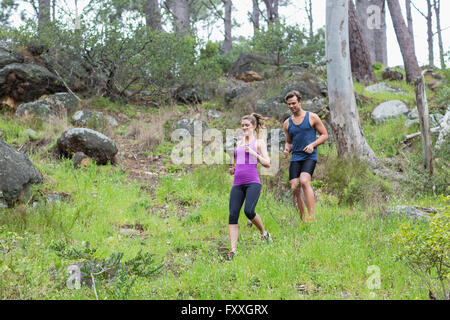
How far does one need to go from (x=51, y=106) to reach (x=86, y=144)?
3.49 metres

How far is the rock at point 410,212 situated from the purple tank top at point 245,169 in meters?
2.10

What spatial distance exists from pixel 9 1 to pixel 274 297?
23.8 metres

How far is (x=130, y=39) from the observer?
11344 mm

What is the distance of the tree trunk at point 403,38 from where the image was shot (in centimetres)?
1291

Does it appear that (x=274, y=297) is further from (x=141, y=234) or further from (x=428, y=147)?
(x=428, y=147)

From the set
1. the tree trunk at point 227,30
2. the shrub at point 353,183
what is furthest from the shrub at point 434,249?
the tree trunk at point 227,30

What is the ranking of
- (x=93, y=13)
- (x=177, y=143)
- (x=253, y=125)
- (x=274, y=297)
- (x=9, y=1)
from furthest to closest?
(x=9, y=1) < (x=93, y=13) < (x=177, y=143) < (x=253, y=125) < (x=274, y=297)

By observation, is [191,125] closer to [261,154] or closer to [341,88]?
[341,88]

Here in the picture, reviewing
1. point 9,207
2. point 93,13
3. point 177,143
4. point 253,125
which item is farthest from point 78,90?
point 253,125

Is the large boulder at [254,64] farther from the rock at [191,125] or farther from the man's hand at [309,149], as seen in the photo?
the man's hand at [309,149]

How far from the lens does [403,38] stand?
13.1 m

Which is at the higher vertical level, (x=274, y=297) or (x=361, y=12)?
(x=361, y=12)

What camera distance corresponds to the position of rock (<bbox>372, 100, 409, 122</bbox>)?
10.6 m
